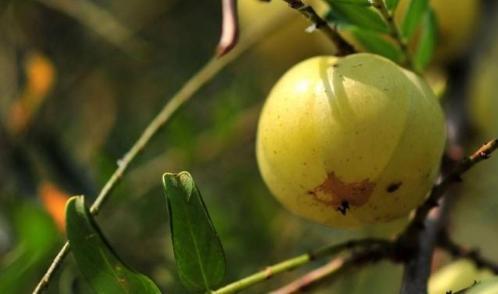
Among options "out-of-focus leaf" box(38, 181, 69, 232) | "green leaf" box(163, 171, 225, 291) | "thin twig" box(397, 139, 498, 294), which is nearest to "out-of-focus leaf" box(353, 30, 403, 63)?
"thin twig" box(397, 139, 498, 294)

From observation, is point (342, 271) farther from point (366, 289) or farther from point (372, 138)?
point (366, 289)

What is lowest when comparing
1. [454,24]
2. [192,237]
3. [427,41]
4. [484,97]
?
[484,97]

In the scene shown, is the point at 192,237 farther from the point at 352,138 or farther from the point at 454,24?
the point at 454,24

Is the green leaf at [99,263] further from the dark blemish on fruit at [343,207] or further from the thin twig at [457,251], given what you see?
the thin twig at [457,251]

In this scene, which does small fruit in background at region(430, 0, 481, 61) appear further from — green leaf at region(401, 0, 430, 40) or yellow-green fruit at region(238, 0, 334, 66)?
green leaf at region(401, 0, 430, 40)

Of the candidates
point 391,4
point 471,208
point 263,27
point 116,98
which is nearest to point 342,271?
point 391,4

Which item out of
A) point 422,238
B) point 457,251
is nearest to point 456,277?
point 457,251

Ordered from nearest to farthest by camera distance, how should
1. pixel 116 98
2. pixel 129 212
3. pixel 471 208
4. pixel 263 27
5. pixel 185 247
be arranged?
pixel 185 247 < pixel 263 27 < pixel 129 212 < pixel 471 208 < pixel 116 98
